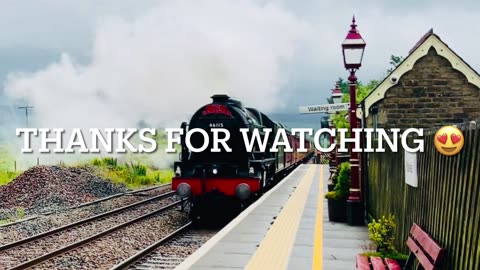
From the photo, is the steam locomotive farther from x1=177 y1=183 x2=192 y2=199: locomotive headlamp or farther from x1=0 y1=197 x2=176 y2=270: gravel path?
x1=0 y1=197 x2=176 y2=270: gravel path

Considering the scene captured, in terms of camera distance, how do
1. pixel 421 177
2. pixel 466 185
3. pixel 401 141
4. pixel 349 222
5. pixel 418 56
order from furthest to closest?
pixel 418 56, pixel 349 222, pixel 401 141, pixel 421 177, pixel 466 185

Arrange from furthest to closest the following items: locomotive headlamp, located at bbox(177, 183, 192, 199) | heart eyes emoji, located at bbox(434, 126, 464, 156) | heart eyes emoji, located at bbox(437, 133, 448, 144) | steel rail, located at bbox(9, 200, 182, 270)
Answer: locomotive headlamp, located at bbox(177, 183, 192, 199)
steel rail, located at bbox(9, 200, 182, 270)
heart eyes emoji, located at bbox(437, 133, 448, 144)
heart eyes emoji, located at bbox(434, 126, 464, 156)

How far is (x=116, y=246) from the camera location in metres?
11.8

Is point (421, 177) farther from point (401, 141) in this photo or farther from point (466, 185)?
point (466, 185)

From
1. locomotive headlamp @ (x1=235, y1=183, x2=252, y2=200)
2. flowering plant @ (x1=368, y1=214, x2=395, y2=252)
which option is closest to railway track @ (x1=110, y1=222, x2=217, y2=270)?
locomotive headlamp @ (x1=235, y1=183, x2=252, y2=200)

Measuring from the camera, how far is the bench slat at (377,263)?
5.85m

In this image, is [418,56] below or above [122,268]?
above

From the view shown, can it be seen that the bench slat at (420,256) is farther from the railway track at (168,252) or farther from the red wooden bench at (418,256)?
the railway track at (168,252)

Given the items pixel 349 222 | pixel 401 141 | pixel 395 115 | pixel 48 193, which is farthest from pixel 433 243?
pixel 48 193

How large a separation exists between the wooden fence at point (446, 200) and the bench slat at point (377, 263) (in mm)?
555

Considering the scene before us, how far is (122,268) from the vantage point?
9664 mm

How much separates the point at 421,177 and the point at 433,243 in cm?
104

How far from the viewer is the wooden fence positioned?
423cm

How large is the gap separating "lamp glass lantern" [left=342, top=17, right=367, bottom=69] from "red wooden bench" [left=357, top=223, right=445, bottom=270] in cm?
421
